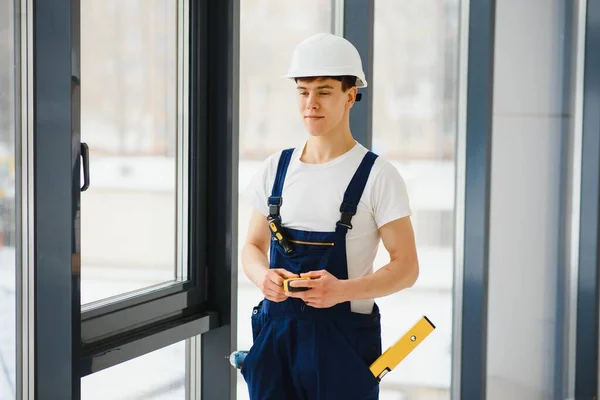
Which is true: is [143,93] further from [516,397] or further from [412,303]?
[516,397]

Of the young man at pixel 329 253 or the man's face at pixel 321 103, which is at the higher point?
the man's face at pixel 321 103

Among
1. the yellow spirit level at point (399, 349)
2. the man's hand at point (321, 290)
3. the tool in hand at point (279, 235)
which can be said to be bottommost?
the yellow spirit level at point (399, 349)

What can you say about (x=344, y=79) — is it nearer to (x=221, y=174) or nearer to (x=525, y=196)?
(x=221, y=174)

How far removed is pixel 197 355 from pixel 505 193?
1876 millimetres

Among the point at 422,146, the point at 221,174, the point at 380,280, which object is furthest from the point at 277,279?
the point at 422,146

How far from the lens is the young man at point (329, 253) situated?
1786 mm

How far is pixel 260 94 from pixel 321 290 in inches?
40.1

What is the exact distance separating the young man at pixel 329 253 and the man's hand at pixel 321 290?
0.02 meters

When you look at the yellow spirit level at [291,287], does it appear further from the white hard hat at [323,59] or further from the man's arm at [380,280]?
the white hard hat at [323,59]

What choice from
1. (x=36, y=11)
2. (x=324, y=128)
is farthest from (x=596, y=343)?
(x=36, y=11)

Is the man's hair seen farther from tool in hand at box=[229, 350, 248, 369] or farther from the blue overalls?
tool in hand at box=[229, 350, 248, 369]

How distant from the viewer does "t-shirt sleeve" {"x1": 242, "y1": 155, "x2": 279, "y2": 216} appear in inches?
76.4

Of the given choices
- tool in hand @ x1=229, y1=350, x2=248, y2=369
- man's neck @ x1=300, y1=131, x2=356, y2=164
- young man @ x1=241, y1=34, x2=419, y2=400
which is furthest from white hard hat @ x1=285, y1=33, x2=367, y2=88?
tool in hand @ x1=229, y1=350, x2=248, y2=369

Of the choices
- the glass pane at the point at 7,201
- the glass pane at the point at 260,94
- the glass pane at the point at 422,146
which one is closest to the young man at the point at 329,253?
the glass pane at the point at 7,201
